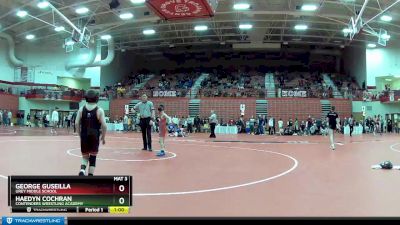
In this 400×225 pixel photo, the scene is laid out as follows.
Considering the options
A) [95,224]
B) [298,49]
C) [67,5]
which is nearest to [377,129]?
[298,49]

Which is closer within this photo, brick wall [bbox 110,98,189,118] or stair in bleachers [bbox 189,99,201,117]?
stair in bleachers [bbox 189,99,201,117]

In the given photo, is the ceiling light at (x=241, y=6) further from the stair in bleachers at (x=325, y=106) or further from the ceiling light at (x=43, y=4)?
the stair in bleachers at (x=325, y=106)

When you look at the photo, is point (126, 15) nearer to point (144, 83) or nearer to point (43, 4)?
point (43, 4)

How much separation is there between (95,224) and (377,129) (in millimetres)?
32650

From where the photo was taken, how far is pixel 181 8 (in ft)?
50.8

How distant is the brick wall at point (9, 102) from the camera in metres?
34.8

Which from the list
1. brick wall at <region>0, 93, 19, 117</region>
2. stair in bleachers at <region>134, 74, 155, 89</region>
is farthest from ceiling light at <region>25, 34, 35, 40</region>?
stair in bleachers at <region>134, 74, 155, 89</region>

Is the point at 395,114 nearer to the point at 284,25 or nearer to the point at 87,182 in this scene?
the point at 284,25

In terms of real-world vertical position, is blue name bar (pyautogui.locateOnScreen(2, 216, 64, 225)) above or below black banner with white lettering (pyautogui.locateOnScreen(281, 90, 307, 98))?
below

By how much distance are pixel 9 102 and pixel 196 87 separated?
749 inches

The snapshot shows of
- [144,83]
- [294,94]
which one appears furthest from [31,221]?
[144,83]

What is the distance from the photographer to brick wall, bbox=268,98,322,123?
108 feet
